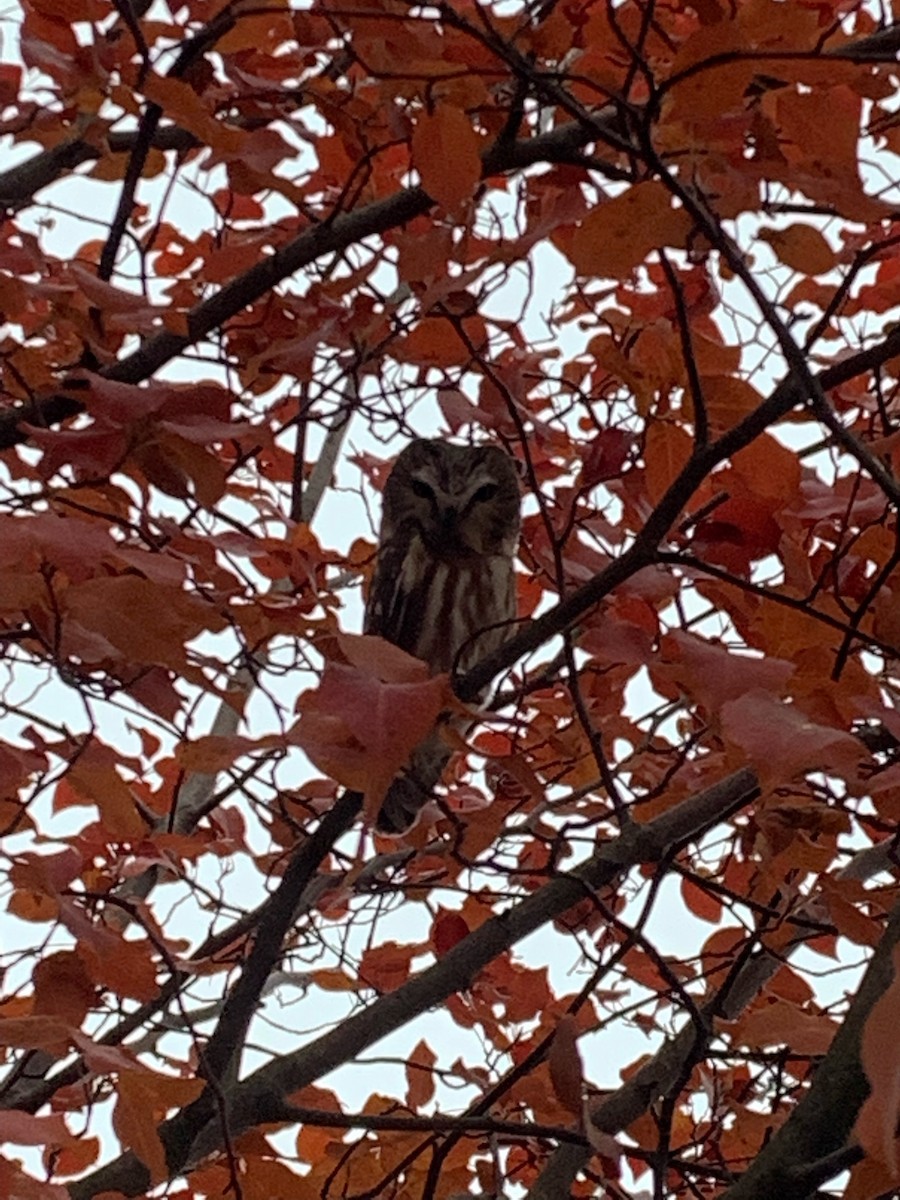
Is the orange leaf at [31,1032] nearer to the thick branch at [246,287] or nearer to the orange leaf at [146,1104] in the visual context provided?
the orange leaf at [146,1104]

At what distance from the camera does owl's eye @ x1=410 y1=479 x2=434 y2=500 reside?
295cm

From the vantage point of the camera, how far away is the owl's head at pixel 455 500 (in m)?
2.94

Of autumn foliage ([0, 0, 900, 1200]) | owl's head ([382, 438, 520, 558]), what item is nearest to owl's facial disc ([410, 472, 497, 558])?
owl's head ([382, 438, 520, 558])

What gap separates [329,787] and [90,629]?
103cm

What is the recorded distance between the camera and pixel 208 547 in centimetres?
137

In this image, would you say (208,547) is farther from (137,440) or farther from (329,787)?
(329,787)

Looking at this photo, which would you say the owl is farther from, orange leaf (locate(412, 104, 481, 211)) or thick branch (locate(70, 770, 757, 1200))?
orange leaf (locate(412, 104, 481, 211))

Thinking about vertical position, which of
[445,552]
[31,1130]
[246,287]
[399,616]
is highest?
[445,552]

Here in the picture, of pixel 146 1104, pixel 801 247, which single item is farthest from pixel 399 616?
pixel 801 247

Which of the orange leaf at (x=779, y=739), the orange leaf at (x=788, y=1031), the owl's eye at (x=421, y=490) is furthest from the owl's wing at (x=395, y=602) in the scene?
the orange leaf at (x=779, y=739)

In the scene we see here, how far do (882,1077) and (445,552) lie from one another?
2352mm

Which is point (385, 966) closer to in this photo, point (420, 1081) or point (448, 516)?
point (420, 1081)

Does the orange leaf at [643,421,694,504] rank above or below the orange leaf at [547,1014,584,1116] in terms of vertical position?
above

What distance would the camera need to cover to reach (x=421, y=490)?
2.97m
